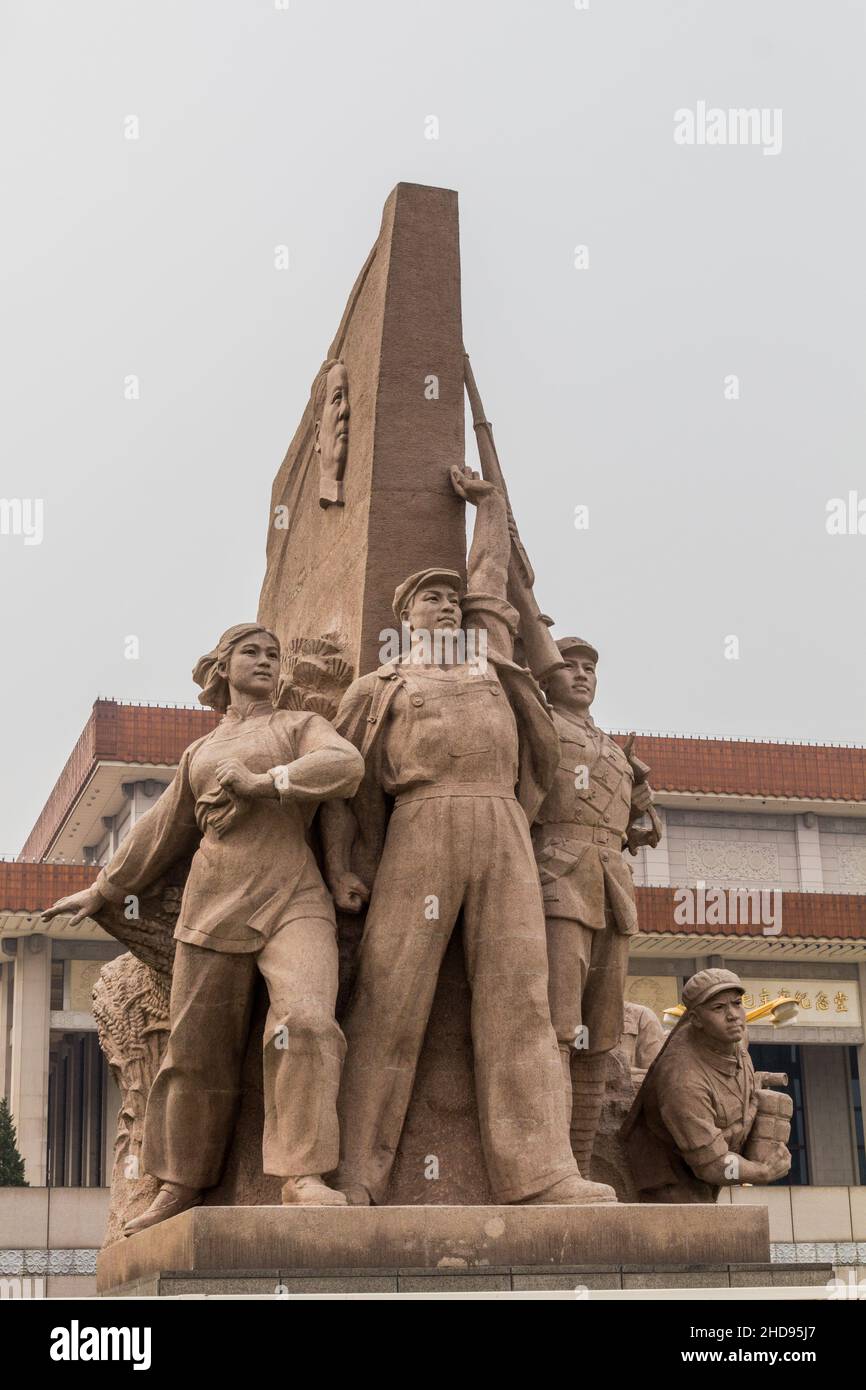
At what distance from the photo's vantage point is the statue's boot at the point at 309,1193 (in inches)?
278

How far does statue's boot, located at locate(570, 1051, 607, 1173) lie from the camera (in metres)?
8.76

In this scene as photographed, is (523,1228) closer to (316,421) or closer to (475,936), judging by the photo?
(475,936)

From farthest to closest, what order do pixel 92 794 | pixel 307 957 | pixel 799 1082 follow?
pixel 799 1082, pixel 92 794, pixel 307 957

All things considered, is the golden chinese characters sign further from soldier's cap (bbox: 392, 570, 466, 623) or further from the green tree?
soldier's cap (bbox: 392, 570, 466, 623)

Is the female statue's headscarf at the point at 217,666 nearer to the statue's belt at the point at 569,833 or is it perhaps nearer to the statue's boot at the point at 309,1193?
the statue's belt at the point at 569,833

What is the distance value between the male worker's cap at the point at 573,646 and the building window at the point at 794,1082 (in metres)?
22.7

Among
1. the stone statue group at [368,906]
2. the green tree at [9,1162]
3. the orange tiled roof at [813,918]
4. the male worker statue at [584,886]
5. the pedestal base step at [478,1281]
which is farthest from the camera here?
the orange tiled roof at [813,918]

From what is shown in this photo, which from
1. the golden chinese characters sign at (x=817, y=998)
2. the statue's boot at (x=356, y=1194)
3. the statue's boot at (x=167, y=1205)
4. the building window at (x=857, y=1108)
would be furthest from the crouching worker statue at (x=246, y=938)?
the building window at (x=857, y=1108)

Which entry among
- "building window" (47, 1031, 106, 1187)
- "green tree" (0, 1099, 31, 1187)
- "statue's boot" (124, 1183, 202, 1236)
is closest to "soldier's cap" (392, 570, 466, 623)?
"statue's boot" (124, 1183, 202, 1236)

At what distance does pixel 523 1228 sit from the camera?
7.07 metres

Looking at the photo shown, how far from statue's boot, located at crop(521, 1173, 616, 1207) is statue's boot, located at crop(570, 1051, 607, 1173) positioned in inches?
52.2

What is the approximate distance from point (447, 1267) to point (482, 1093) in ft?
2.97
